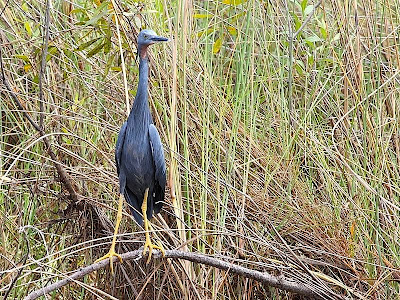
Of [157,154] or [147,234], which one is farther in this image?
[157,154]

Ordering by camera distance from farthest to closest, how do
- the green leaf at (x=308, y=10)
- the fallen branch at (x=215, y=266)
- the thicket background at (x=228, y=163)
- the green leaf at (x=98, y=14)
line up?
the green leaf at (x=308, y=10) < the thicket background at (x=228, y=163) < the green leaf at (x=98, y=14) < the fallen branch at (x=215, y=266)

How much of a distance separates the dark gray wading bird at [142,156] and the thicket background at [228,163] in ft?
0.27

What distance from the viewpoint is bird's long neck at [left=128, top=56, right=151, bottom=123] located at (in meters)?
2.61

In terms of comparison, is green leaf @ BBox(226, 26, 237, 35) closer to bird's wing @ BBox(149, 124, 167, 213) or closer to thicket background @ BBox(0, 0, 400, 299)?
thicket background @ BBox(0, 0, 400, 299)

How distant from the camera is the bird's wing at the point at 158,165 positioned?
8.96 ft

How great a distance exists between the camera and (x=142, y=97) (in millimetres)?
2631

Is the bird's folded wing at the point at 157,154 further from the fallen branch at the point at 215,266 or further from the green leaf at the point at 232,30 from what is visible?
the green leaf at the point at 232,30

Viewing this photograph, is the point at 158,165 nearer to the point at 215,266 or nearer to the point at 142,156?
the point at 142,156

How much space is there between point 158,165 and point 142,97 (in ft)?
1.04

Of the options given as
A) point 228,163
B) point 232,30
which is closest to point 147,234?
point 228,163

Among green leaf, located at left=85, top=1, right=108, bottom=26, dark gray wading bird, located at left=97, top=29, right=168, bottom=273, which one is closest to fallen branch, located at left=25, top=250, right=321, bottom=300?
dark gray wading bird, located at left=97, top=29, right=168, bottom=273

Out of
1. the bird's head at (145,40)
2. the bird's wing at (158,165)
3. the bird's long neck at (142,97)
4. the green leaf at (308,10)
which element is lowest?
the bird's wing at (158,165)

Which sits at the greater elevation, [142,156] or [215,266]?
[142,156]

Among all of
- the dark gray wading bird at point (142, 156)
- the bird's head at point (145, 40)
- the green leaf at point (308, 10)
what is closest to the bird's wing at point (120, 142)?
the dark gray wading bird at point (142, 156)
